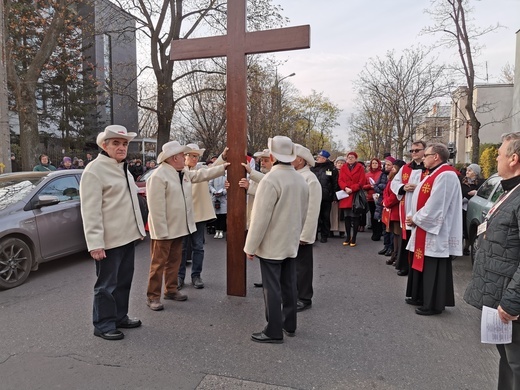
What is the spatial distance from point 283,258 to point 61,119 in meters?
30.5

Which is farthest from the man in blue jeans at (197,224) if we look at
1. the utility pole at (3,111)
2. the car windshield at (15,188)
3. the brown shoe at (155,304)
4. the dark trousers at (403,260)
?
the utility pole at (3,111)

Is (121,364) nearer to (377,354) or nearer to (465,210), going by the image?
(377,354)

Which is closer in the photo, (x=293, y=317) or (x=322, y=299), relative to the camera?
(x=293, y=317)

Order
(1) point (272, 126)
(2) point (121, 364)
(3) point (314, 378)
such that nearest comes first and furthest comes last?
(3) point (314, 378) < (2) point (121, 364) < (1) point (272, 126)

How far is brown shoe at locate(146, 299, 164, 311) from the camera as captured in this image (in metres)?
4.52

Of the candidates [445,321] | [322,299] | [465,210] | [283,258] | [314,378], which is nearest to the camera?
[314,378]

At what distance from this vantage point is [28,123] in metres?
13.4

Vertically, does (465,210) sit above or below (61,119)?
below

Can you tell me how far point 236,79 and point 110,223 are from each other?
7.35ft

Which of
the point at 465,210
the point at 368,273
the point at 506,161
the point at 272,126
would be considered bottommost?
the point at 368,273

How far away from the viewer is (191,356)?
3.43 meters

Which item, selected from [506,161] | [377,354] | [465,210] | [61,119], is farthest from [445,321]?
[61,119]

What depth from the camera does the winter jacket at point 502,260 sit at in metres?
2.15

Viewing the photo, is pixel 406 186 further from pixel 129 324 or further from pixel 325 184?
pixel 129 324
